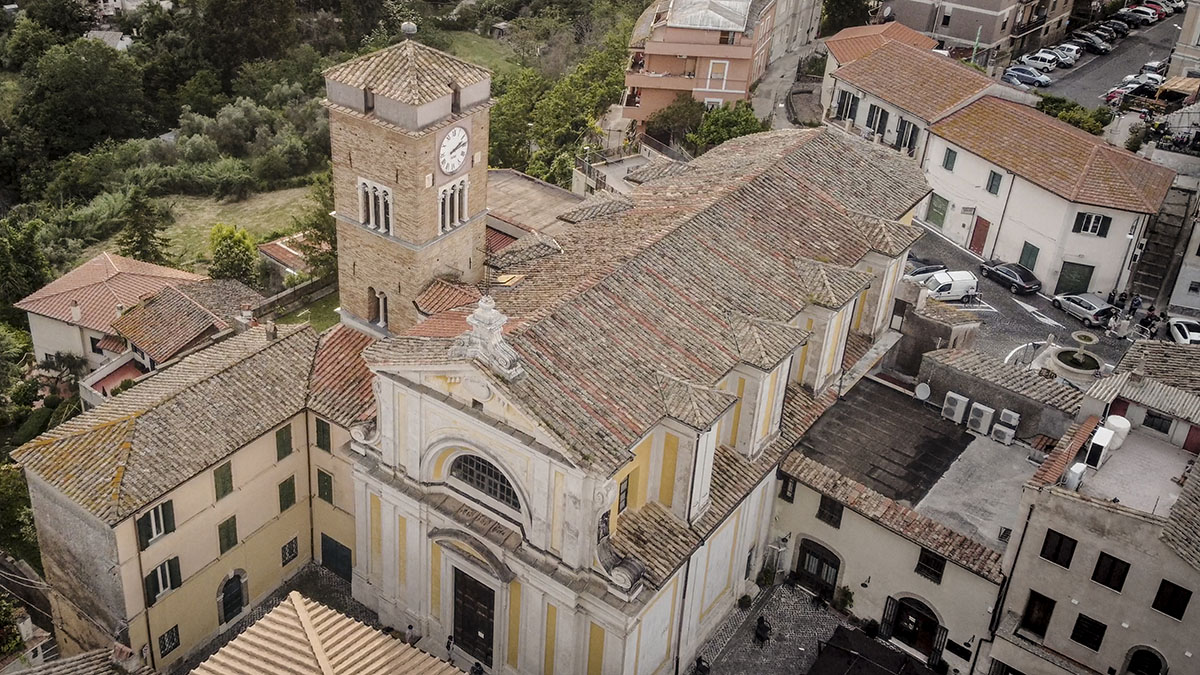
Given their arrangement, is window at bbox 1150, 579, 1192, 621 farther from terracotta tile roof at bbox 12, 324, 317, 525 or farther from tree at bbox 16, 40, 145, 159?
tree at bbox 16, 40, 145, 159

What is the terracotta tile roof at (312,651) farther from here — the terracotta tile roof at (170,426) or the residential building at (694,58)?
the residential building at (694,58)

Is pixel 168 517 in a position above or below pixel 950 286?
Answer: above

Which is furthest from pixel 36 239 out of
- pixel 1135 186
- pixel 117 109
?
pixel 1135 186

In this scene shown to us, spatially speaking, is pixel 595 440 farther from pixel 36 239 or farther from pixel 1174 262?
pixel 36 239

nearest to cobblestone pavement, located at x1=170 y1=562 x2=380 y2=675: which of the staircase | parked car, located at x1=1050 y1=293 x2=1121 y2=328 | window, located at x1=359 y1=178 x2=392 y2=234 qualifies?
window, located at x1=359 y1=178 x2=392 y2=234

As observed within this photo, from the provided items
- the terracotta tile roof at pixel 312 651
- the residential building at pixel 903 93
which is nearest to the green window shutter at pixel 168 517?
the terracotta tile roof at pixel 312 651

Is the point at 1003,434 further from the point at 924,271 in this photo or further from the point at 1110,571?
the point at 924,271

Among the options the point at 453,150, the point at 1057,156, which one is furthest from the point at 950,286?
the point at 453,150
